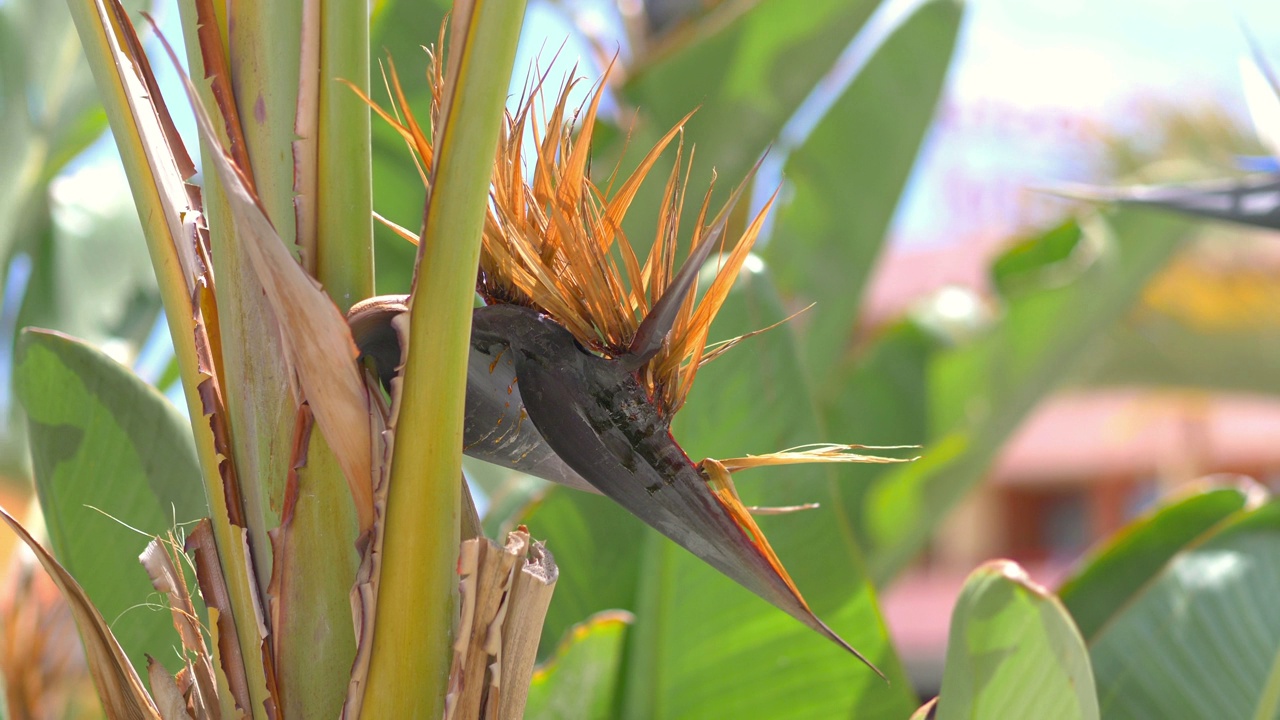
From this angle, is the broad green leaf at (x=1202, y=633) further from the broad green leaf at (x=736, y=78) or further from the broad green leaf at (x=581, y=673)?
the broad green leaf at (x=736, y=78)

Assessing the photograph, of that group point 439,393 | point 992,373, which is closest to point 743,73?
point 992,373

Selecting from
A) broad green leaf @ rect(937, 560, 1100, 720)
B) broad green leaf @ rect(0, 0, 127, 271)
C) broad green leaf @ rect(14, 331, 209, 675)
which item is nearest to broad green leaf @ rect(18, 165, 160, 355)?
broad green leaf @ rect(0, 0, 127, 271)

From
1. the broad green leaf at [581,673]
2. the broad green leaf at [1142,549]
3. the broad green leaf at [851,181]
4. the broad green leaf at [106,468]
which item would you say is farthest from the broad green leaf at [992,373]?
the broad green leaf at [106,468]

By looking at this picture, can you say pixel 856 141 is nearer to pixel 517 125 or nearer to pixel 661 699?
pixel 661 699

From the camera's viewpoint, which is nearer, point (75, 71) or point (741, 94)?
point (741, 94)

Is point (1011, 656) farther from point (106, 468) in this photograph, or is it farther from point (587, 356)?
point (106, 468)

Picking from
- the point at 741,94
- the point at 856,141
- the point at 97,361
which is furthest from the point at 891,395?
the point at 97,361
